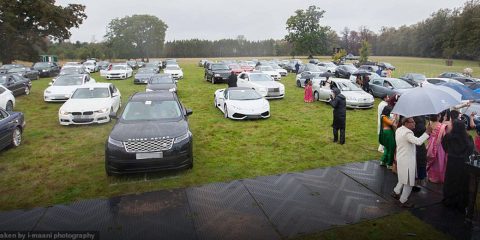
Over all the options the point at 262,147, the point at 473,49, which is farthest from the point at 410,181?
the point at 473,49

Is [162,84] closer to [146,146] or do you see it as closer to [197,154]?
[197,154]

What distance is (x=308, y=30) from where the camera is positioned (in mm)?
70375

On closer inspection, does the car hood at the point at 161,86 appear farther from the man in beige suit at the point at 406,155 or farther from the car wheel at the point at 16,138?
the man in beige suit at the point at 406,155

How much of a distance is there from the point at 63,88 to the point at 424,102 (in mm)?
16691

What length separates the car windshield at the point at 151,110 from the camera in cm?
776

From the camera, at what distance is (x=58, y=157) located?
8352 mm

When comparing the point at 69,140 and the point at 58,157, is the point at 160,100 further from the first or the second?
the point at 69,140

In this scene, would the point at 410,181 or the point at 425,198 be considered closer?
the point at 410,181

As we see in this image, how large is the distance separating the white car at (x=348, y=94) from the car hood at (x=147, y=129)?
28.3 ft

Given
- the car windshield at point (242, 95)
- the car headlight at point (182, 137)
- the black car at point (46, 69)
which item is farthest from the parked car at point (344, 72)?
the black car at point (46, 69)

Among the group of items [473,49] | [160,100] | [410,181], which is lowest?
[410,181]

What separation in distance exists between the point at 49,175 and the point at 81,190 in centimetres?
140

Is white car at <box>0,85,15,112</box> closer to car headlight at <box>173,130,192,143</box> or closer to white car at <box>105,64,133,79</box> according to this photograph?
car headlight at <box>173,130,192,143</box>

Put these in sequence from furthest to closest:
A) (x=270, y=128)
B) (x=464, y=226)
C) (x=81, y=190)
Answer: (x=270, y=128) → (x=81, y=190) → (x=464, y=226)
